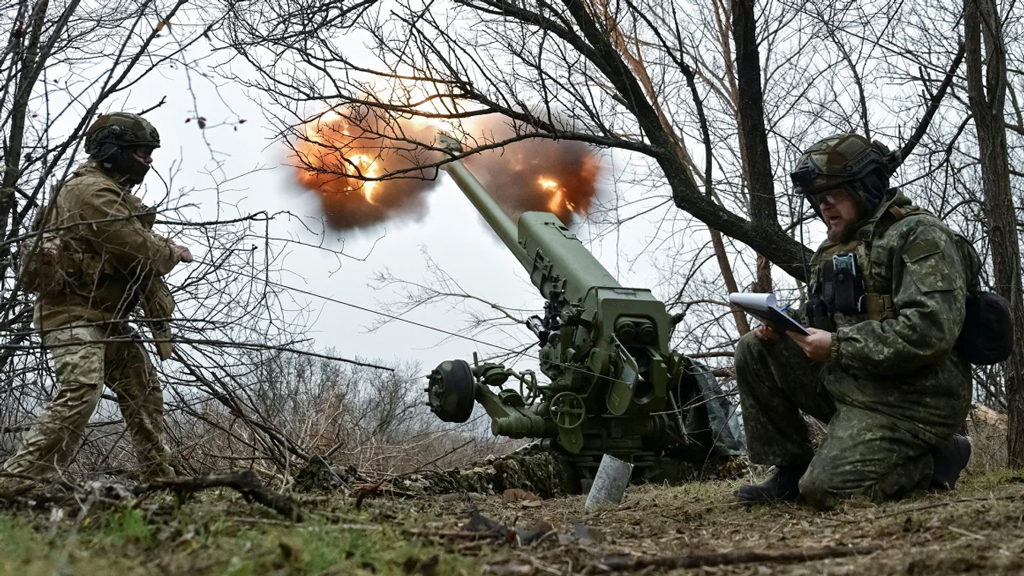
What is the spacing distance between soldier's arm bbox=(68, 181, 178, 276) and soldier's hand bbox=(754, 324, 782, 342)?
310cm

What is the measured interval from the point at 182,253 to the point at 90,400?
904 mm

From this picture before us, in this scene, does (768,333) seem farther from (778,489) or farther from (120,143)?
(120,143)

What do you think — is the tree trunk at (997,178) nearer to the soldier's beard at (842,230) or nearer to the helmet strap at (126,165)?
the soldier's beard at (842,230)

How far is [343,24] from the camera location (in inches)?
313

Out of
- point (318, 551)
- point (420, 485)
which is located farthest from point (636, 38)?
point (318, 551)

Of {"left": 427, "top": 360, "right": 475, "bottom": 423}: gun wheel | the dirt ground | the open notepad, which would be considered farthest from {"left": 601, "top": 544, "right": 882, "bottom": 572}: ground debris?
{"left": 427, "top": 360, "right": 475, "bottom": 423}: gun wheel

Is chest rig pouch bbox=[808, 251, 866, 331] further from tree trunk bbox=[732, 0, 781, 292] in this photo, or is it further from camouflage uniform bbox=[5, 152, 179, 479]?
camouflage uniform bbox=[5, 152, 179, 479]

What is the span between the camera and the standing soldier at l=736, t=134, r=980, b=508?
4457mm

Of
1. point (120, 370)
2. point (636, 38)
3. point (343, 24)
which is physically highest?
point (636, 38)

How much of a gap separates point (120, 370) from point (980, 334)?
15.2 feet

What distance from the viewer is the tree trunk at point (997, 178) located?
6176 millimetres

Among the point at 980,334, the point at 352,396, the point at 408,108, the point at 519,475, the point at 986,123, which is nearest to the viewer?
the point at 980,334

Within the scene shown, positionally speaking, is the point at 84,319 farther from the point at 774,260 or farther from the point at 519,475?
the point at 774,260

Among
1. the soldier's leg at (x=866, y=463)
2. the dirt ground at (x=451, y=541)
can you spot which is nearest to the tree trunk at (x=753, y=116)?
the soldier's leg at (x=866, y=463)
